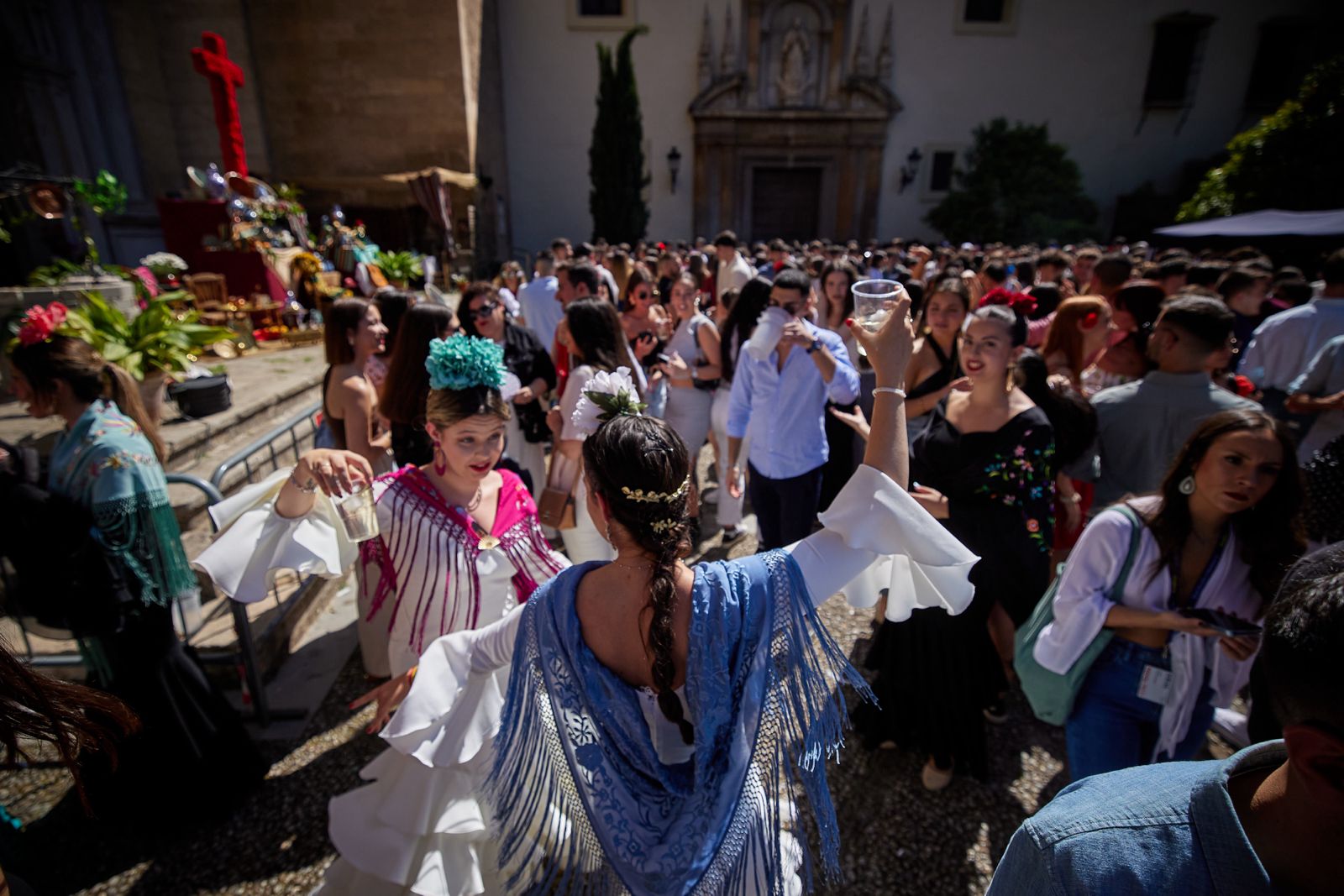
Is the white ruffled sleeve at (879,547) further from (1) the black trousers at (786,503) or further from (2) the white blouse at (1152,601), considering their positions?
(1) the black trousers at (786,503)

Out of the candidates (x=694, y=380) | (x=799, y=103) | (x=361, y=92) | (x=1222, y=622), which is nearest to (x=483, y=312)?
(x=694, y=380)

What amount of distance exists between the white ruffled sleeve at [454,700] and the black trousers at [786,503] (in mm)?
2108

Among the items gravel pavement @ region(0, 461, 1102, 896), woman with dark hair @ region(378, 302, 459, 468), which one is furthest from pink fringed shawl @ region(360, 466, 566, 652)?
gravel pavement @ region(0, 461, 1102, 896)

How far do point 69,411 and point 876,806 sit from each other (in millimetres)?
3375

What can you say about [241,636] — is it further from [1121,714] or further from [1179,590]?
[1179,590]

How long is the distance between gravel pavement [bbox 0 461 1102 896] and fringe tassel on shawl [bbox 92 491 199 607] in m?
0.76

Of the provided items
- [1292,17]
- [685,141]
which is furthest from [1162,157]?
[685,141]

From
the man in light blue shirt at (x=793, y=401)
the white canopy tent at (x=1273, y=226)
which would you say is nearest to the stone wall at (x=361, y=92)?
the man in light blue shirt at (x=793, y=401)

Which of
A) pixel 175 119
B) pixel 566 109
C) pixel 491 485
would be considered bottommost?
pixel 491 485

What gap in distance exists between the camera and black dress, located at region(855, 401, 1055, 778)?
2469 millimetres

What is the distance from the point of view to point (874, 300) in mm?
1549

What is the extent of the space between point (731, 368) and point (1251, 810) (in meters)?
3.67

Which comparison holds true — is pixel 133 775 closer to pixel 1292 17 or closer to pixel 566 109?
pixel 566 109

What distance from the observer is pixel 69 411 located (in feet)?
7.51
